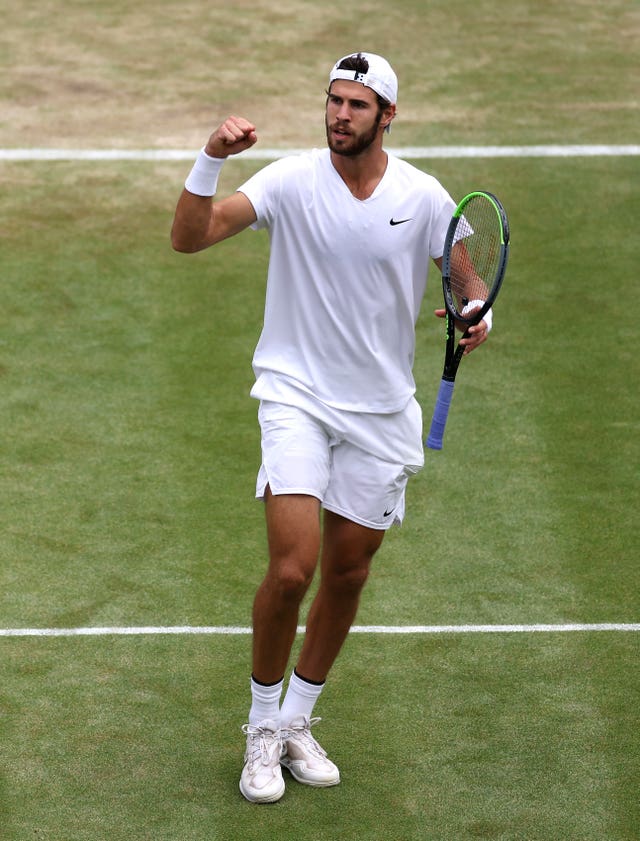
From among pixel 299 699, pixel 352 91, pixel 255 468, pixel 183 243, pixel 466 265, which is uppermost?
pixel 352 91

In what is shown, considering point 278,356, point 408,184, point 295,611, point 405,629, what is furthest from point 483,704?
point 408,184

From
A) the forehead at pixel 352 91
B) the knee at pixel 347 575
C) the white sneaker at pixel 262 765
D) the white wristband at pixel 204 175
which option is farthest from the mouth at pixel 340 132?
the white sneaker at pixel 262 765

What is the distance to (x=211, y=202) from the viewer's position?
18.5ft

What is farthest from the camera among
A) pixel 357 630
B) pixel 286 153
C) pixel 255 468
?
pixel 286 153

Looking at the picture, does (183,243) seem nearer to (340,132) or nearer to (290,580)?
(340,132)

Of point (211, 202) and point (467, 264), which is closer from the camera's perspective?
point (211, 202)

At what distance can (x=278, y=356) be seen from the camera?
5.88m

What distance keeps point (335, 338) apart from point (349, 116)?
81 centimetres

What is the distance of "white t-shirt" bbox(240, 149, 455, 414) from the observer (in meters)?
5.77

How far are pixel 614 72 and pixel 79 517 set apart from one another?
775 centimetres

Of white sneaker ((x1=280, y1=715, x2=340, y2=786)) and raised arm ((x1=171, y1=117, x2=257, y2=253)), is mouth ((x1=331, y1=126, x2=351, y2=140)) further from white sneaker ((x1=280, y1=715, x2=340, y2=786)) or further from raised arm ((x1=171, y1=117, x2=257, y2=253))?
white sneaker ((x1=280, y1=715, x2=340, y2=786))

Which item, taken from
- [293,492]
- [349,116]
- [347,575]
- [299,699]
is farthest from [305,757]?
[349,116]

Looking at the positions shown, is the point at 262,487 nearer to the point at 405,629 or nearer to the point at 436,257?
the point at 436,257

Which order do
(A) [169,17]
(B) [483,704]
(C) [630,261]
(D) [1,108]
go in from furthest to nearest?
(A) [169,17], (D) [1,108], (C) [630,261], (B) [483,704]
